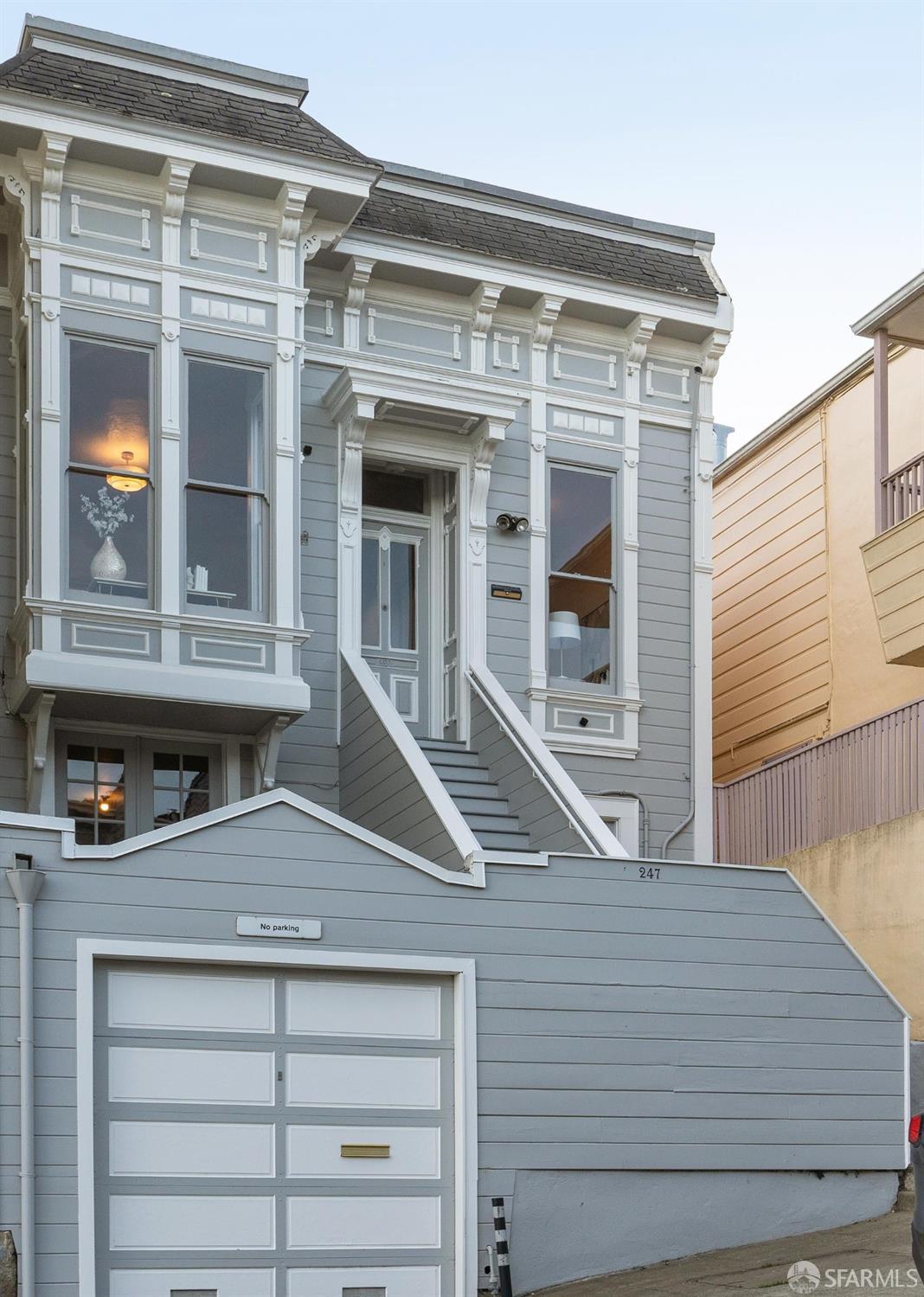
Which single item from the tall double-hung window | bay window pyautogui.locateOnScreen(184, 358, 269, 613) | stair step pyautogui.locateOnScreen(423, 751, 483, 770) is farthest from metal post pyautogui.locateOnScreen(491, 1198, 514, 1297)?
the tall double-hung window

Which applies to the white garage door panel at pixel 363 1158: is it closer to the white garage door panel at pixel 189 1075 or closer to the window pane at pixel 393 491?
the white garage door panel at pixel 189 1075

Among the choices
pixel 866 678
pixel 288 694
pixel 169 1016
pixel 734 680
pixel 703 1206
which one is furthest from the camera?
pixel 734 680

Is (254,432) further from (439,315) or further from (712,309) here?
(712,309)

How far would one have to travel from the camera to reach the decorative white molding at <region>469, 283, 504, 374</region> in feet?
57.3

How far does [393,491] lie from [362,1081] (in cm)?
701

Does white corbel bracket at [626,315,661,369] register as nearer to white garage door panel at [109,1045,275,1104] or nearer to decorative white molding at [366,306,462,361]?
decorative white molding at [366,306,462,361]

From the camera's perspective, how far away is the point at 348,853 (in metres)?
12.6

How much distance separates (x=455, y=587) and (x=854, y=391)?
6.60m

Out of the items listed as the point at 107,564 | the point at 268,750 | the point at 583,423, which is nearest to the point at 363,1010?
the point at 268,750

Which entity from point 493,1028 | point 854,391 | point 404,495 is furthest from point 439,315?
point 493,1028

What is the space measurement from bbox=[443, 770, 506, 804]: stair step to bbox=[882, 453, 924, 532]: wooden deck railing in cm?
467

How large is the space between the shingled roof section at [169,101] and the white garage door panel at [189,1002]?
7.19 metres

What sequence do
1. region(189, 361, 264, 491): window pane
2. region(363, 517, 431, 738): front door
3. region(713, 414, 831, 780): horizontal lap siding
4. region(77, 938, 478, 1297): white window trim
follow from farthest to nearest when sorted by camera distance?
1. region(713, 414, 831, 780): horizontal lap siding
2. region(363, 517, 431, 738): front door
3. region(189, 361, 264, 491): window pane
4. region(77, 938, 478, 1297): white window trim

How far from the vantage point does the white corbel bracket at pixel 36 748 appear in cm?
1466
